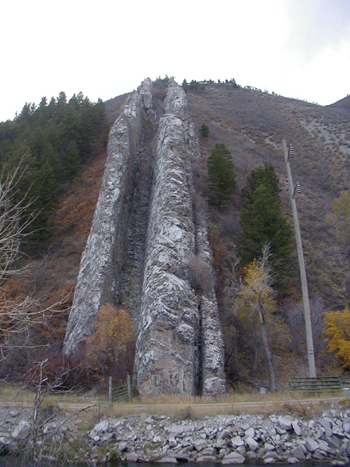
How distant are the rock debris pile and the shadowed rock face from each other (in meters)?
5.45

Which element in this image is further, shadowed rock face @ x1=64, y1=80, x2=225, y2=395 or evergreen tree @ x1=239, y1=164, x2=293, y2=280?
evergreen tree @ x1=239, y1=164, x2=293, y2=280

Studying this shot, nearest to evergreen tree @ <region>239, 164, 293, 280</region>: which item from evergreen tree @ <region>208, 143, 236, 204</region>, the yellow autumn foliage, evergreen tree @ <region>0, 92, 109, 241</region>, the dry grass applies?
the yellow autumn foliage

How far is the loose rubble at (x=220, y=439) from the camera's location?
1255cm

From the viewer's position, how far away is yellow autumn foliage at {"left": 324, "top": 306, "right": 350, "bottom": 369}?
24.5m

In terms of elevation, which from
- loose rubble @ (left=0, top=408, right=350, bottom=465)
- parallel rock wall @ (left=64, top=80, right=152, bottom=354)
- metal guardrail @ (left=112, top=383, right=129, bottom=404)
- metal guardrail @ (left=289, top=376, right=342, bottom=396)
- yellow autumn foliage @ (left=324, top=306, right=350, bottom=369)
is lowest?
loose rubble @ (left=0, top=408, right=350, bottom=465)

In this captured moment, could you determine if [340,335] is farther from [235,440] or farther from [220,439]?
[220,439]

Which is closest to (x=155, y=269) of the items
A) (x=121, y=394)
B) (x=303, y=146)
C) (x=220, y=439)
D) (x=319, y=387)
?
(x=121, y=394)

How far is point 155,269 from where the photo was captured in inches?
989

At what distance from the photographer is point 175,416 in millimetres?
14594

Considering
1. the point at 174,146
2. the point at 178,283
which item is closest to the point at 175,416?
the point at 178,283

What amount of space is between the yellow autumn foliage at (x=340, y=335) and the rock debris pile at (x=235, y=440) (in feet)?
38.7

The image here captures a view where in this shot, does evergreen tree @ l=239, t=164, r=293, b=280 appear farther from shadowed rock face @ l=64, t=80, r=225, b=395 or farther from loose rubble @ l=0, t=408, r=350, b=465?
loose rubble @ l=0, t=408, r=350, b=465

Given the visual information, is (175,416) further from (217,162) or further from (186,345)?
(217,162)

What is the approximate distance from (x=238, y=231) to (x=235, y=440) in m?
25.0
